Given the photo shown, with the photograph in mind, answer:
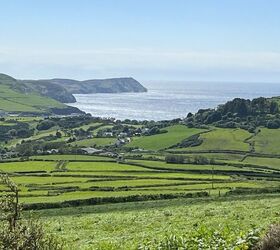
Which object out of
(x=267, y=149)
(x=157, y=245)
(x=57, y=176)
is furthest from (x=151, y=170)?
(x=157, y=245)

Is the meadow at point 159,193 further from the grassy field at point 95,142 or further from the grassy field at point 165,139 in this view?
the grassy field at point 95,142

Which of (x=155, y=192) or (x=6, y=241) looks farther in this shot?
(x=155, y=192)

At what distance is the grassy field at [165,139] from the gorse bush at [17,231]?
13886 centimetres

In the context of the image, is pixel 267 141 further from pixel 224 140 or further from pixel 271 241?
pixel 271 241

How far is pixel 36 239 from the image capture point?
11.7 metres

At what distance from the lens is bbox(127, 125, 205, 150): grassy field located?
155350 mm

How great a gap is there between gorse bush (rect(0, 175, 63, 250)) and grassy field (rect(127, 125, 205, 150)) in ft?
456

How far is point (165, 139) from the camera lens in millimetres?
162375

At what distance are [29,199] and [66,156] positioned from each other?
59608 millimetres

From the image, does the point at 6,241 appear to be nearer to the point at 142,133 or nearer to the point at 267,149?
the point at 267,149

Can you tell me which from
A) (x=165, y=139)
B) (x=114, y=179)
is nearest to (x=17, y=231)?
(x=114, y=179)

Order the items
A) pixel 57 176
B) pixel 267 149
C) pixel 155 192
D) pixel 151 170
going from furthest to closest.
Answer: pixel 267 149 → pixel 151 170 → pixel 57 176 → pixel 155 192

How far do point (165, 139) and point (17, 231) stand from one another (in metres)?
151

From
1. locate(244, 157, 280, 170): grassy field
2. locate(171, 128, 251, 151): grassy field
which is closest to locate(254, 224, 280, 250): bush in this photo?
locate(244, 157, 280, 170): grassy field
